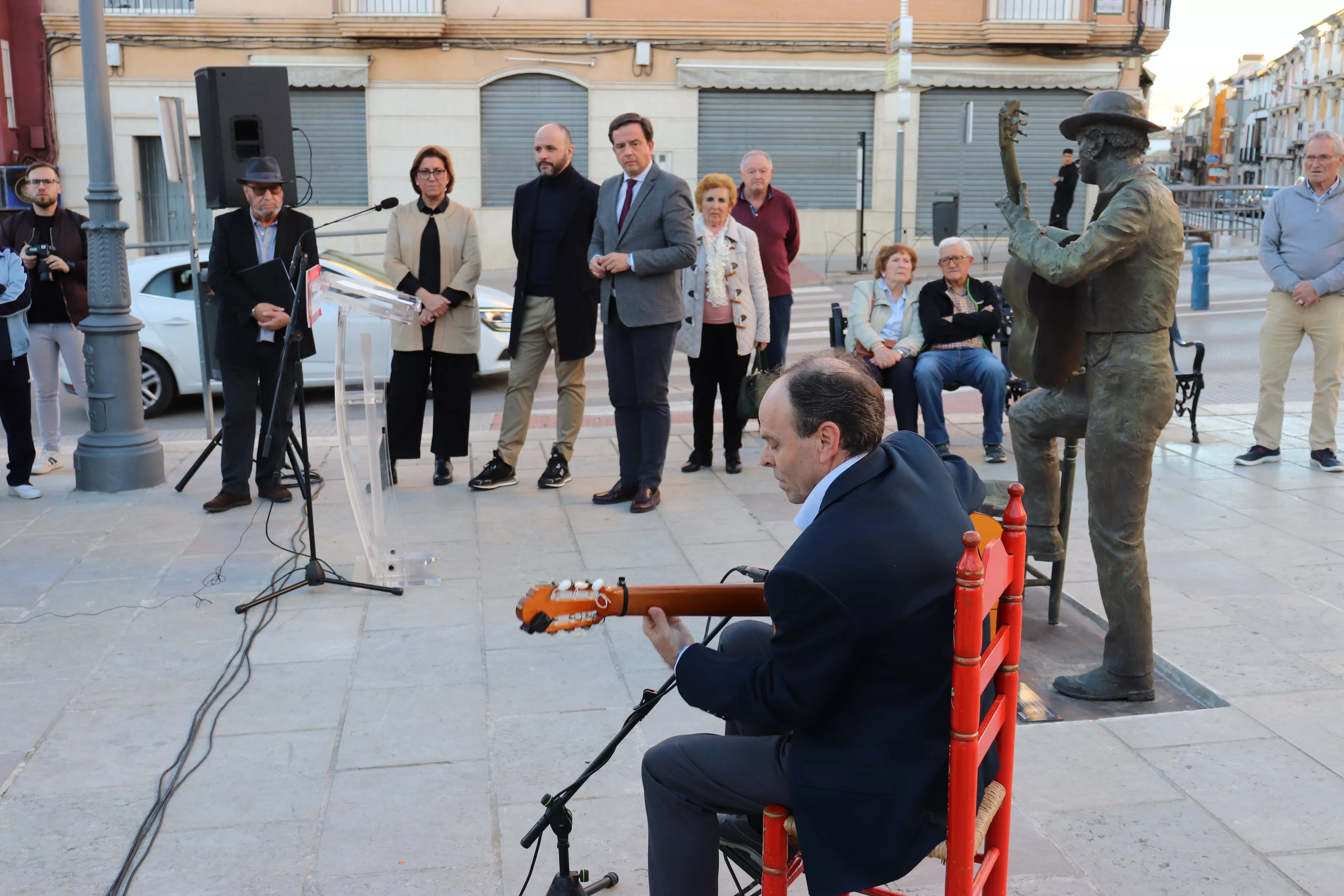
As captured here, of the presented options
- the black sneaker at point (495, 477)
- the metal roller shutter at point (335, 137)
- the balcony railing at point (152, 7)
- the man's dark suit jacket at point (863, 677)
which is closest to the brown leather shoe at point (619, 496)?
the black sneaker at point (495, 477)

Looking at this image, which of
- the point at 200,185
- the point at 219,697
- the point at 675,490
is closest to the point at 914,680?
the point at 219,697

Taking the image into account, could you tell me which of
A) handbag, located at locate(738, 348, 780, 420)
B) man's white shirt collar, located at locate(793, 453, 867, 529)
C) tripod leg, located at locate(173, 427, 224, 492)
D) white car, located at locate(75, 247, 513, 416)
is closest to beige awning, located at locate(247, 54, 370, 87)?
white car, located at locate(75, 247, 513, 416)

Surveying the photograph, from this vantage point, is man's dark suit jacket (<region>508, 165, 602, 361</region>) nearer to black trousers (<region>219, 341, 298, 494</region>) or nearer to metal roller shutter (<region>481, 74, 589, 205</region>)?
black trousers (<region>219, 341, 298, 494</region>)

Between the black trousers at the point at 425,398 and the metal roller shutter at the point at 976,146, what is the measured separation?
57.5ft

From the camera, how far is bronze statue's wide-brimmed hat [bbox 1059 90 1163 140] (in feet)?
13.6

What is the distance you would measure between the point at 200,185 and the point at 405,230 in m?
15.7

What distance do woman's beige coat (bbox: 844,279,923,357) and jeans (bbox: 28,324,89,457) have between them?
4.76 meters

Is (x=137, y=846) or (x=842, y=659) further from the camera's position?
(x=137, y=846)

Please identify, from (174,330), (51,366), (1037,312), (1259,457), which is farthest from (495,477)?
(1259,457)

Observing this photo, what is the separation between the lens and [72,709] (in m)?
4.35

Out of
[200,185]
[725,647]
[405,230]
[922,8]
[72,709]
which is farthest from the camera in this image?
[922,8]

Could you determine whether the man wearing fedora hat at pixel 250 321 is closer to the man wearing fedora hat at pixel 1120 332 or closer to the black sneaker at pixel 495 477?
the black sneaker at pixel 495 477

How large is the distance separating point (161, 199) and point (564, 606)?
22419 mm

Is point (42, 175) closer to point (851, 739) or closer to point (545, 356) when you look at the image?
point (545, 356)
